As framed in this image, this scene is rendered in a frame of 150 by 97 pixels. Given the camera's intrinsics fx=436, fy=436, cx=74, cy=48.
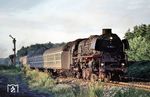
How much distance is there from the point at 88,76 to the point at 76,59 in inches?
165

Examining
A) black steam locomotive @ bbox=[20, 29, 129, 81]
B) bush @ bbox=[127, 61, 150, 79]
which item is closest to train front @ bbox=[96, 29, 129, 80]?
black steam locomotive @ bbox=[20, 29, 129, 81]

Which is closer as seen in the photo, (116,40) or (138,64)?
(116,40)

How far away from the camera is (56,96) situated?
2184 cm

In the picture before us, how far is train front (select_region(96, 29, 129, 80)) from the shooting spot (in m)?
31.1

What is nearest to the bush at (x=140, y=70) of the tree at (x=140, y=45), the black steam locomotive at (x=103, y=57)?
the black steam locomotive at (x=103, y=57)

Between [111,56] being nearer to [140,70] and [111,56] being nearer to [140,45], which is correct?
[140,70]

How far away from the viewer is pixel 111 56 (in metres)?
31.4

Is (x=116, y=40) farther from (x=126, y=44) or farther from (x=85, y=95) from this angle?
(x=85, y=95)

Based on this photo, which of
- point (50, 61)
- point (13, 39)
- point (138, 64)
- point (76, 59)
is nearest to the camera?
point (76, 59)

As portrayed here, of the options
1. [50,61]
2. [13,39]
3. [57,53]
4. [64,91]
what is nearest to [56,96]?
[64,91]

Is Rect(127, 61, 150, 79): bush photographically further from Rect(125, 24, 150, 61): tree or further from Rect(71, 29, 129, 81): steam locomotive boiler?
Rect(125, 24, 150, 61): tree

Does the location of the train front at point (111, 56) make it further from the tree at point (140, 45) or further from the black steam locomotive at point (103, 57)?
the tree at point (140, 45)

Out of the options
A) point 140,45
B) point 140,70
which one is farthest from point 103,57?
point 140,45

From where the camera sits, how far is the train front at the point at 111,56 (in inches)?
1225
